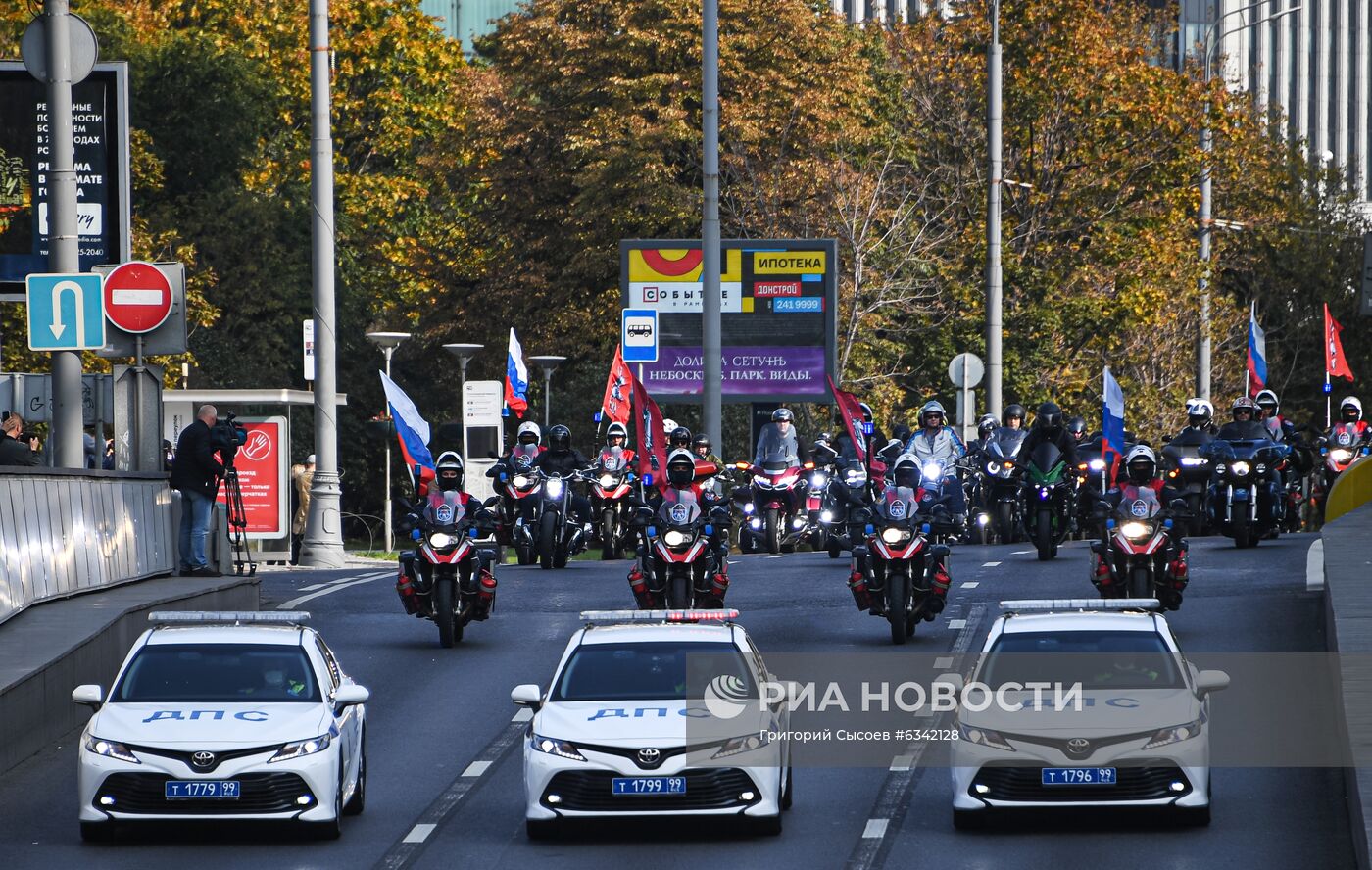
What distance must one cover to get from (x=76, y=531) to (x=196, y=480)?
2959mm

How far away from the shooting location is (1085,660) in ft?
51.0

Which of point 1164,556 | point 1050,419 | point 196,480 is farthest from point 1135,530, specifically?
point 196,480

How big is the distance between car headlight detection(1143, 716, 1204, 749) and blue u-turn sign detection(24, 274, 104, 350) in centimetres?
1015

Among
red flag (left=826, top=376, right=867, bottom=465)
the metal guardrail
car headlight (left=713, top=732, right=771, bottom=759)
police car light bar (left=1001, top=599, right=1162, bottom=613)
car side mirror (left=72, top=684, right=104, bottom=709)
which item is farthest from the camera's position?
red flag (left=826, top=376, right=867, bottom=465)

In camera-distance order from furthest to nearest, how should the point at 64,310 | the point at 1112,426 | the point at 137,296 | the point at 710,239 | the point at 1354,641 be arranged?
the point at 710,239 → the point at 1112,426 → the point at 137,296 → the point at 64,310 → the point at 1354,641

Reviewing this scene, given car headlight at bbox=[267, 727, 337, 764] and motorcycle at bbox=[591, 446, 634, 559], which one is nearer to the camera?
car headlight at bbox=[267, 727, 337, 764]

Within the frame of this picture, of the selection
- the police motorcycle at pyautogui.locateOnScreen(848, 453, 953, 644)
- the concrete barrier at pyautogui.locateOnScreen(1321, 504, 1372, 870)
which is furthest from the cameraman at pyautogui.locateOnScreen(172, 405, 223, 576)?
the concrete barrier at pyautogui.locateOnScreen(1321, 504, 1372, 870)

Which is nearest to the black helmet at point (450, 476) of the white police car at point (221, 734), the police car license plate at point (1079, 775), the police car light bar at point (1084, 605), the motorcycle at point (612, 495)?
the white police car at point (221, 734)

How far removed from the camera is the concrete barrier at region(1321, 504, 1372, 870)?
41.4ft

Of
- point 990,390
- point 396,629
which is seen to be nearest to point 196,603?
point 396,629

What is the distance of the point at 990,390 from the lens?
4228 cm

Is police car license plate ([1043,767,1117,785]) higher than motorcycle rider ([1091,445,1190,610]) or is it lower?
lower

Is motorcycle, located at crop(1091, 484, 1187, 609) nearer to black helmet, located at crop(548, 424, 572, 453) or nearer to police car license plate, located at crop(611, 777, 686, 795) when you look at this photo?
police car license plate, located at crop(611, 777, 686, 795)

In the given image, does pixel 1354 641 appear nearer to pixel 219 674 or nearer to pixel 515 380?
pixel 219 674
